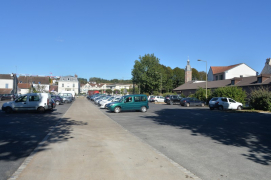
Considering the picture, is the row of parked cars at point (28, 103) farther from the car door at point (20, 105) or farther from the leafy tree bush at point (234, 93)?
the leafy tree bush at point (234, 93)

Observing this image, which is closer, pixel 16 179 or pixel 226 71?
pixel 16 179

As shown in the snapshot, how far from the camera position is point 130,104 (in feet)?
82.1

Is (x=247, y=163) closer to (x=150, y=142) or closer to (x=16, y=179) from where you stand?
(x=150, y=142)

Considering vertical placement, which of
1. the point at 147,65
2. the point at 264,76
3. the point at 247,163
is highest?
the point at 147,65

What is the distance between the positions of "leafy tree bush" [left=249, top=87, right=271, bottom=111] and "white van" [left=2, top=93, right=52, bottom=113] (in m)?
23.2

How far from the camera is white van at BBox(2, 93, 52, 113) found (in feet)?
73.0

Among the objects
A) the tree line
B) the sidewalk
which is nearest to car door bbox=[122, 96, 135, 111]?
the sidewalk

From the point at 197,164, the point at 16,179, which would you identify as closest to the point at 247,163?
the point at 197,164

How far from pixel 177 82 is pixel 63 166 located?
8936cm

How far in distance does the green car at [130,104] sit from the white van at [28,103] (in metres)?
6.18

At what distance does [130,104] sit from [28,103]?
944 cm

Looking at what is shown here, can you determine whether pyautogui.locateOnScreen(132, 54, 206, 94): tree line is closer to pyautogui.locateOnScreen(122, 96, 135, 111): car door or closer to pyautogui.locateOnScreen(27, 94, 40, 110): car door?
pyautogui.locateOnScreen(122, 96, 135, 111): car door

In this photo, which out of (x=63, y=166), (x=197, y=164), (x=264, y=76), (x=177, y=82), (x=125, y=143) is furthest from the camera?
(x=177, y=82)

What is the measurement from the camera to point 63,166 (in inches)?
246
